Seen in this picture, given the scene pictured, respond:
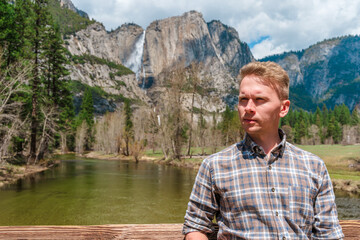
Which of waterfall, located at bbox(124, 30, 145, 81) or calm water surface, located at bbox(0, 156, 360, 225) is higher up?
waterfall, located at bbox(124, 30, 145, 81)

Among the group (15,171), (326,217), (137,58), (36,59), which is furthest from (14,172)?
(137,58)

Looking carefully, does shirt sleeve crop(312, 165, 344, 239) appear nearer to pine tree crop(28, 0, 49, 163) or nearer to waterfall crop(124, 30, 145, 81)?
pine tree crop(28, 0, 49, 163)

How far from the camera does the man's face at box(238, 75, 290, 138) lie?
1712 millimetres

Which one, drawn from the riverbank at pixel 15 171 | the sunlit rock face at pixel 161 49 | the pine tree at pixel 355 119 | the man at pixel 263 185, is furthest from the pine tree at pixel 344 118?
the man at pixel 263 185

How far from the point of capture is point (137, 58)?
618 feet

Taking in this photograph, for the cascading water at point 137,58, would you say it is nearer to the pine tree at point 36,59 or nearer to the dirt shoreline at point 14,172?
the pine tree at point 36,59

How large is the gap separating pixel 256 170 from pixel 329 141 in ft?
299

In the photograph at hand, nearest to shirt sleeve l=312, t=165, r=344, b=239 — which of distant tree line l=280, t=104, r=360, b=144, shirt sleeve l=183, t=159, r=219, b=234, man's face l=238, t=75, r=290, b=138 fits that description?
man's face l=238, t=75, r=290, b=138

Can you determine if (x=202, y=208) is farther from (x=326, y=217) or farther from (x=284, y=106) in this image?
(x=284, y=106)

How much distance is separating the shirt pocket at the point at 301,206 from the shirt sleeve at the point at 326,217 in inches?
1.7

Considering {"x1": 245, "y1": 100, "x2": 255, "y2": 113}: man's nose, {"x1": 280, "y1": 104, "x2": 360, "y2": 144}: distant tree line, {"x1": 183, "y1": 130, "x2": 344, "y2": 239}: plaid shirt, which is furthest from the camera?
{"x1": 280, "y1": 104, "x2": 360, "y2": 144}: distant tree line

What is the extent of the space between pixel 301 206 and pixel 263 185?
248 millimetres

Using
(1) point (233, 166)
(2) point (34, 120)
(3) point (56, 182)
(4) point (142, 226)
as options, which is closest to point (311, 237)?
(1) point (233, 166)

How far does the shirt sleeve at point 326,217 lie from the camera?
160 centimetres
